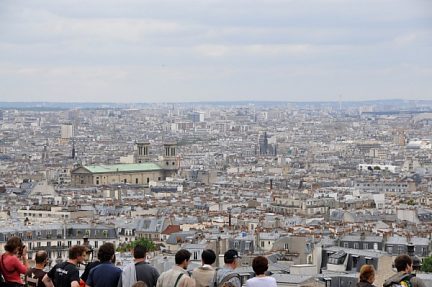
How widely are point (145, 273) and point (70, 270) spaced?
1.90ft

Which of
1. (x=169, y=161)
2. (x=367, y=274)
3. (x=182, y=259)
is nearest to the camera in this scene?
(x=367, y=274)

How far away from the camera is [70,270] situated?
34.2 feet

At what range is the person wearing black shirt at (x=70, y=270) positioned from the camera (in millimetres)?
10297

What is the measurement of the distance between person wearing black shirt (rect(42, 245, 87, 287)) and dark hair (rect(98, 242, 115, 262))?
125mm

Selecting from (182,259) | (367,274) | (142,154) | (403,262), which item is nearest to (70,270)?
(182,259)

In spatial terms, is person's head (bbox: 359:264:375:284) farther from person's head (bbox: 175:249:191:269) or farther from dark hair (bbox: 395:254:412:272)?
person's head (bbox: 175:249:191:269)

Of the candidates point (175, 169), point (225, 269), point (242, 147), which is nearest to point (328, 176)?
point (175, 169)

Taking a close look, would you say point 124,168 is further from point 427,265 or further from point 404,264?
point 404,264

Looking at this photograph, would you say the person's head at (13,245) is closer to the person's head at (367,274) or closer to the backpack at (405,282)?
the person's head at (367,274)

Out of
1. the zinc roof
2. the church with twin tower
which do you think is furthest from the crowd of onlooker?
the zinc roof

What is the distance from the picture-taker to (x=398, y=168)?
4102 inches

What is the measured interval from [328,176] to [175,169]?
10408 mm

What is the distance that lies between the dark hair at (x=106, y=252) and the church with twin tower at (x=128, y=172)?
72.0 metres

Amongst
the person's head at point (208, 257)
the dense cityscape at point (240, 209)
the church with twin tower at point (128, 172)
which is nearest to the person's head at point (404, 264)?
the dense cityscape at point (240, 209)
